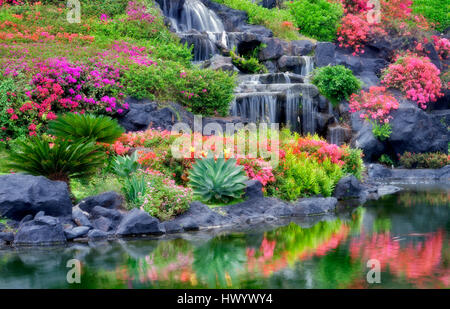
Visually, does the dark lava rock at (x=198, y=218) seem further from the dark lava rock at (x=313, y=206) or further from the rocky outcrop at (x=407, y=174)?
the rocky outcrop at (x=407, y=174)

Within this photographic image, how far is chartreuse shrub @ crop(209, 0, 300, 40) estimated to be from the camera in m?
25.5

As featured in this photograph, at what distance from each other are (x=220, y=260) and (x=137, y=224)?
7.43 ft

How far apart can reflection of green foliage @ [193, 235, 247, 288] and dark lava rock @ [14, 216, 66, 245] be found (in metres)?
2.43

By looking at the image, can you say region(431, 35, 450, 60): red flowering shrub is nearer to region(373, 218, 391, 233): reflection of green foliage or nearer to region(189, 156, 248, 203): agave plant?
region(373, 218, 391, 233): reflection of green foliage

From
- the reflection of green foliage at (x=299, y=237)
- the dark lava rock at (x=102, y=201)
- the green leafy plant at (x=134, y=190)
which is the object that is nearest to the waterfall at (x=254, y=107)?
the reflection of green foliage at (x=299, y=237)

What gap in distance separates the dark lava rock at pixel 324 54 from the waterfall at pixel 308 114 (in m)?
3.63

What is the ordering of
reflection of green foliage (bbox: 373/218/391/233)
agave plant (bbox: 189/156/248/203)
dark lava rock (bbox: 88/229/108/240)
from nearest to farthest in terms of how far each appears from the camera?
dark lava rock (bbox: 88/229/108/240) → reflection of green foliage (bbox: 373/218/391/233) → agave plant (bbox: 189/156/248/203)

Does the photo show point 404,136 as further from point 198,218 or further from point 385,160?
point 198,218

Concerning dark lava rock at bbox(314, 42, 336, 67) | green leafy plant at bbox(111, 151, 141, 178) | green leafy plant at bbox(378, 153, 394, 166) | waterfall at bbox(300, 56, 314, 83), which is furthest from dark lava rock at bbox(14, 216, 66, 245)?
dark lava rock at bbox(314, 42, 336, 67)

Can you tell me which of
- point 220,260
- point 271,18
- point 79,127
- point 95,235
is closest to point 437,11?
point 271,18

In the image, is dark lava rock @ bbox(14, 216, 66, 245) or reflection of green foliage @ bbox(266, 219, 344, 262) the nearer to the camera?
reflection of green foliage @ bbox(266, 219, 344, 262)

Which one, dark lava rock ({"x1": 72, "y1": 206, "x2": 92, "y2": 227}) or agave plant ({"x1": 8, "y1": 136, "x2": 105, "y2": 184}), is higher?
agave plant ({"x1": 8, "y1": 136, "x2": 105, "y2": 184})
